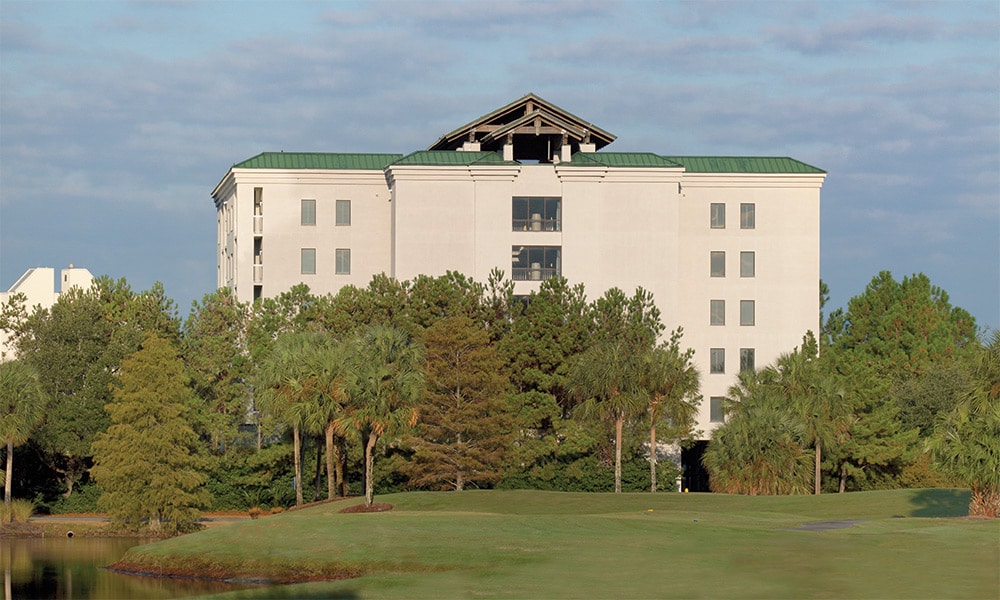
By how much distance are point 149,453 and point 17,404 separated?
39.0ft

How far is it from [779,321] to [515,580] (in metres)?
63.8

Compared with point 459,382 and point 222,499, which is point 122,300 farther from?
point 459,382

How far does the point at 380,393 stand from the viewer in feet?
205

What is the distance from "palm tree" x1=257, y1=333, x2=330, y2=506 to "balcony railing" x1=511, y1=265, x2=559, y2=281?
22922 millimetres

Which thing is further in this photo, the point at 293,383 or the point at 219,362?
the point at 219,362

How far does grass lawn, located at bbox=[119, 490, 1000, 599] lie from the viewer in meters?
34.8

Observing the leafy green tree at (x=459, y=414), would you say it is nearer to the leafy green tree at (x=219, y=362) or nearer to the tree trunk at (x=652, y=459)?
the tree trunk at (x=652, y=459)

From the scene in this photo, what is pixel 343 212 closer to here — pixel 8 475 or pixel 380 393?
pixel 8 475

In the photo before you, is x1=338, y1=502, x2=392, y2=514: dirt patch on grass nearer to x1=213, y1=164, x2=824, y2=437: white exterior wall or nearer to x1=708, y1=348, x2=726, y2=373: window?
x1=213, y1=164, x2=824, y2=437: white exterior wall

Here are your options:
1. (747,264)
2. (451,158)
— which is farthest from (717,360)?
(451,158)

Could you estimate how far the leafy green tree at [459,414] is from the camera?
76438 millimetres

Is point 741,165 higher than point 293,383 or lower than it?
higher

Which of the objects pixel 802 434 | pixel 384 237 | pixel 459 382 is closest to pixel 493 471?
pixel 459 382

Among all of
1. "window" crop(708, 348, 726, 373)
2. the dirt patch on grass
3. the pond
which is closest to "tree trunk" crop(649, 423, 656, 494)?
"window" crop(708, 348, 726, 373)
